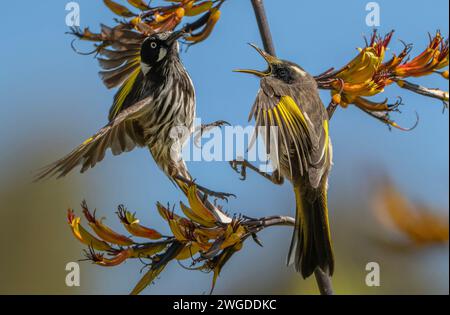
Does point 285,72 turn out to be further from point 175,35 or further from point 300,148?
point 175,35

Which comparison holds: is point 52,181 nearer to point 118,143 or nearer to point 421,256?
point 118,143

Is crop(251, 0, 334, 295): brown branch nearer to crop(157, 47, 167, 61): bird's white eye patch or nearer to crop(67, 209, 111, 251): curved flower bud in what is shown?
crop(67, 209, 111, 251): curved flower bud

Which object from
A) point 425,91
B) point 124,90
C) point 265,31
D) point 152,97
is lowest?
point 425,91

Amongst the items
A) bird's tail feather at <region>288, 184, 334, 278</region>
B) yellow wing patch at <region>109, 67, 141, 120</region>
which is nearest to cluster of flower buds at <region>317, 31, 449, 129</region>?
bird's tail feather at <region>288, 184, 334, 278</region>

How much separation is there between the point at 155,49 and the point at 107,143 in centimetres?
81

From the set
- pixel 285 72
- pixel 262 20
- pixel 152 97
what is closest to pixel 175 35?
pixel 152 97

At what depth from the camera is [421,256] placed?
4.08 metres

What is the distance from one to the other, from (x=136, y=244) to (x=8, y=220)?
343 centimetres

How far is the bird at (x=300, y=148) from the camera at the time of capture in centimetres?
416

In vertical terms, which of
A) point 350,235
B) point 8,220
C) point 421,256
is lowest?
point 421,256

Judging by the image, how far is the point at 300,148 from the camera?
14.1ft

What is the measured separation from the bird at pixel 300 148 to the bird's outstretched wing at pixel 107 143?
73cm

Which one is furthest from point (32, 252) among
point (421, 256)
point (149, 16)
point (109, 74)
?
point (421, 256)

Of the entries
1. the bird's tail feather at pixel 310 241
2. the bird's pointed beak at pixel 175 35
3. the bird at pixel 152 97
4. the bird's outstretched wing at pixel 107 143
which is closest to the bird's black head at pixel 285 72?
the bird's pointed beak at pixel 175 35
